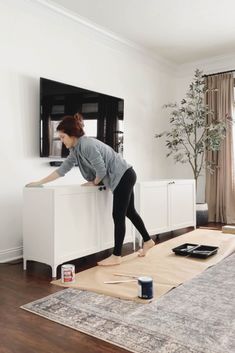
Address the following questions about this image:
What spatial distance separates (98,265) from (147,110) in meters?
2.89

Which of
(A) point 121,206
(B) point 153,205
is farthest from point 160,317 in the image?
(B) point 153,205

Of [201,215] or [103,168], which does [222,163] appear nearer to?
[201,215]

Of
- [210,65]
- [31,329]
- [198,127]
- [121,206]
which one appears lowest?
[31,329]

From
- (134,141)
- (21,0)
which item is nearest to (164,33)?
(134,141)

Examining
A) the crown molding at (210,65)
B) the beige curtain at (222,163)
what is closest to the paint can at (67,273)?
the beige curtain at (222,163)

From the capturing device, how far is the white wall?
3.11 metres

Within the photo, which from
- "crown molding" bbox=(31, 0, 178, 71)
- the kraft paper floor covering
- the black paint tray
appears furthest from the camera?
"crown molding" bbox=(31, 0, 178, 71)

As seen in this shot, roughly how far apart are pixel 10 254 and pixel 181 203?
209 cm

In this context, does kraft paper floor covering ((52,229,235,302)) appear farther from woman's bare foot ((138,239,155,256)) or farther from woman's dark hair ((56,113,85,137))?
woman's dark hair ((56,113,85,137))

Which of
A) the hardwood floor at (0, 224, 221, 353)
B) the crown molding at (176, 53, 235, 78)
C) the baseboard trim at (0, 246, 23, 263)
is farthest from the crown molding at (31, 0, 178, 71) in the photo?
the hardwood floor at (0, 224, 221, 353)

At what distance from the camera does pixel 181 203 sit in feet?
13.6

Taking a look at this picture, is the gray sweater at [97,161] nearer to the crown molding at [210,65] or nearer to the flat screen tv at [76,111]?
the flat screen tv at [76,111]

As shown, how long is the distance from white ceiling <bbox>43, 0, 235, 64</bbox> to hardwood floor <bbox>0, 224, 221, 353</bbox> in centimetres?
279

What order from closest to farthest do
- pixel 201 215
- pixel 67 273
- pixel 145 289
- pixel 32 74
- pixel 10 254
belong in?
pixel 145 289
pixel 67 273
pixel 10 254
pixel 32 74
pixel 201 215
